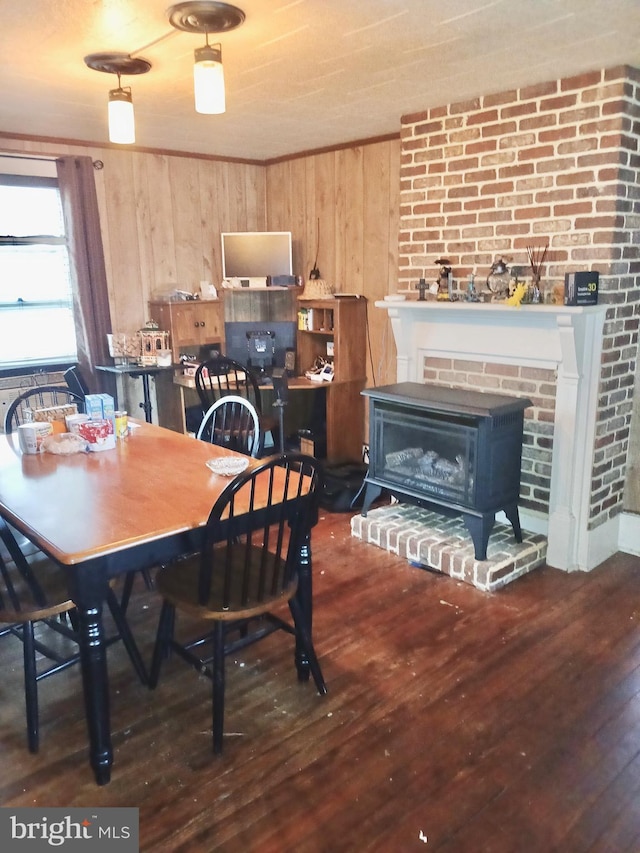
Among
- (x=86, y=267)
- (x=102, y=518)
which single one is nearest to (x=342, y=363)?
(x=86, y=267)

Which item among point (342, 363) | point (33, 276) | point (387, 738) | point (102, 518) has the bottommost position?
point (387, 738)

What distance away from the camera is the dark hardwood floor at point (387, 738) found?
177 centimetres

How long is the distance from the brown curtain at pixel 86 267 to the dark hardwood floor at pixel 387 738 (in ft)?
6.74

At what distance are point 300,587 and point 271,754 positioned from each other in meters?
0.54

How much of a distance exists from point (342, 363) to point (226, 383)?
32.8 inches

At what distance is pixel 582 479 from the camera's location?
125 inches

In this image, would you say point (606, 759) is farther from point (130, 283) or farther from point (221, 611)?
point (130, 283)

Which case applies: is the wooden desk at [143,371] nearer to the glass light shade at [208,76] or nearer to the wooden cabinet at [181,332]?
the wooden cabinet at [181,332]

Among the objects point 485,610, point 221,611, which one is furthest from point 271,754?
point 485,610

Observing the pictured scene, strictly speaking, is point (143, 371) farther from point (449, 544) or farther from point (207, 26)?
point (207, 26)

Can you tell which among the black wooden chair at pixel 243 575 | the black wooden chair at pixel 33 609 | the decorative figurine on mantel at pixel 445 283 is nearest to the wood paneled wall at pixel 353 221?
the decorative figurine on mantel at pixel 445 283

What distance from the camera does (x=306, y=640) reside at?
2.26 metres

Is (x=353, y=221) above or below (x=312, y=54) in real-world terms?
below

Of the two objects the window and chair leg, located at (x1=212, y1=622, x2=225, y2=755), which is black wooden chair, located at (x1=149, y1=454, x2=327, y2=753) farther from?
the window
